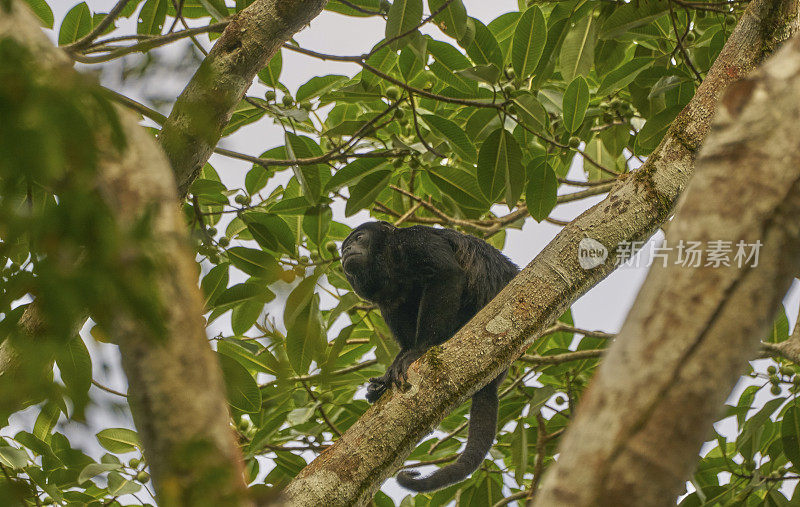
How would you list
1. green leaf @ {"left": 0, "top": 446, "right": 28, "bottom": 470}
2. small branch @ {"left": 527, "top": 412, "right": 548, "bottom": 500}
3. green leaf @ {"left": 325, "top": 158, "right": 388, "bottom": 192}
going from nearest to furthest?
green leaf @ {"left": 0, "top": 446, "right": 28, "bottom": 470}, green leaf @ {"left": 325, "top": 158, "right": 388, "bottom": 192}, small branch @ {"left": 527, "top": 412, "right": 548, "bottom": 500}

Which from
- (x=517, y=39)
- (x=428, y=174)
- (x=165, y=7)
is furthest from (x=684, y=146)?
(x=165, y=7)

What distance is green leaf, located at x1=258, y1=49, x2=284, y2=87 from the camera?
374cm

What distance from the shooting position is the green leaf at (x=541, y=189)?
11.7 ft

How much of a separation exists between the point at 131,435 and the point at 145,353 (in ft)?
9.56

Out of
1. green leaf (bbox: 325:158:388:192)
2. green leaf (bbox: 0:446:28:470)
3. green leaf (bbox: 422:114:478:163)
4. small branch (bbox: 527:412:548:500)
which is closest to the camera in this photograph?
green leaf (bbox: 0:446:28:470)

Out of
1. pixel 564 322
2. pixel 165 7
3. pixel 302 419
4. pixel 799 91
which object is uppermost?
pixel 165 7

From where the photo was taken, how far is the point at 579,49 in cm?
384

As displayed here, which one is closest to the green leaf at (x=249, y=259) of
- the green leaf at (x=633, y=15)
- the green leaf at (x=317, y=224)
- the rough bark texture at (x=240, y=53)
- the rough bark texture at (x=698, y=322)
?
the green leaf at (x=317, y=224)

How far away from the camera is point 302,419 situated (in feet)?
12.4

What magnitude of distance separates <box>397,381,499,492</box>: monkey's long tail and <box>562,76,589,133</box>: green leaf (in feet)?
4.52

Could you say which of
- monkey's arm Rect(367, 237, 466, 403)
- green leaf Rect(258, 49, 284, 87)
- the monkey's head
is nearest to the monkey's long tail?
monkey's arm Rect(367, 237, 466, 403)

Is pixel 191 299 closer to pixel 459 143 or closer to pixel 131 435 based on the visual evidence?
pixel 459 143

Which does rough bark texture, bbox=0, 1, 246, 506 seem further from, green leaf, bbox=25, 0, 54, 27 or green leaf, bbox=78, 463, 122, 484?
green leaf, bbox=25, 0, 54, 27

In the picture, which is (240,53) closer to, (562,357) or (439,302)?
(439,302)
